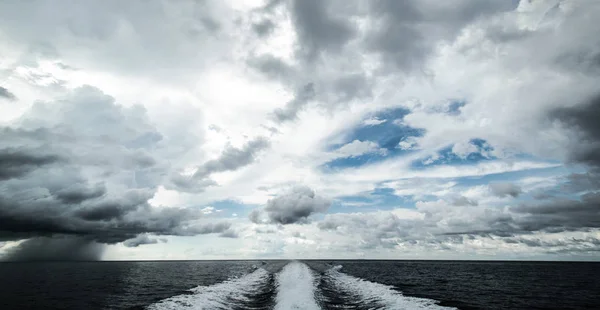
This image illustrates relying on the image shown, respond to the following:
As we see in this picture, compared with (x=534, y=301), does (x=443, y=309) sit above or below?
above

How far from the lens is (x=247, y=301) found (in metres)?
34.2

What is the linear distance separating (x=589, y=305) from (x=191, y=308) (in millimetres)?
46292

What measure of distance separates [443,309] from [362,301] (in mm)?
8932

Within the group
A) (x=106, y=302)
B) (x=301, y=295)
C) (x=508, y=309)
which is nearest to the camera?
(x=508, y=309)

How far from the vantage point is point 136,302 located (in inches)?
1393

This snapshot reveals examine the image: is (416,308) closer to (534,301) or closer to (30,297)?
(534,301)

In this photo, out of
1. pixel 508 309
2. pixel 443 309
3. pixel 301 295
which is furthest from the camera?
pixel 301 295

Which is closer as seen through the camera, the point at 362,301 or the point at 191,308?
the point at 191,308

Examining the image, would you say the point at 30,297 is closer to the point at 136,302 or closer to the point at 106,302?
the point at 106,302

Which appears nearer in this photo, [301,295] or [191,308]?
[191,308]

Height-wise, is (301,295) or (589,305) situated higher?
(301,295)

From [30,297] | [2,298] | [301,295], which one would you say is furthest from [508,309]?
[2,298]

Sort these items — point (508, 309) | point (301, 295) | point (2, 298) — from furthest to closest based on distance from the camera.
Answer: point (2, 298) < point (301, 295) < point (508, 309)

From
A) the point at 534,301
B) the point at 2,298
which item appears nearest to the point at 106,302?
the point at 2,298
